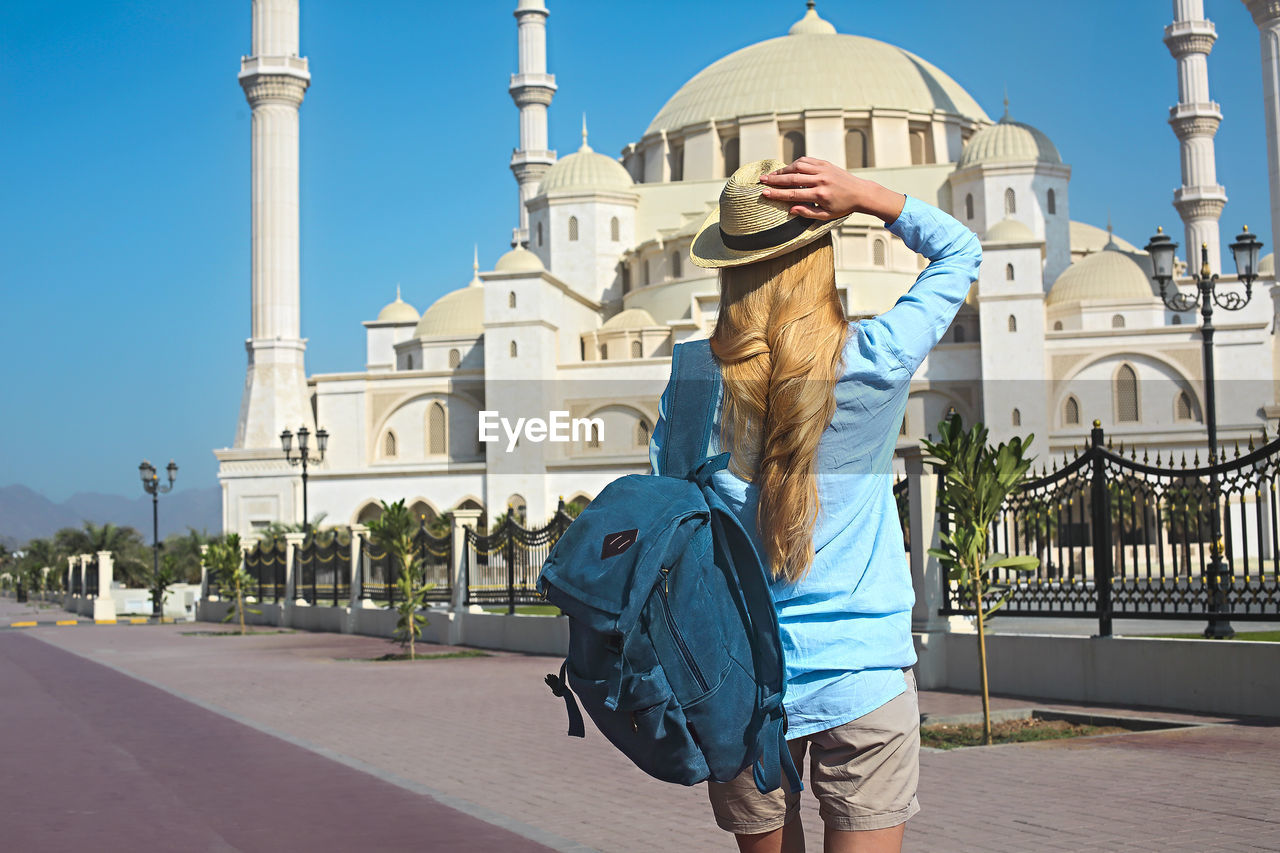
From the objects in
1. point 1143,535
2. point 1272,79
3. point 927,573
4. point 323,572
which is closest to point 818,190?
point 1143,535

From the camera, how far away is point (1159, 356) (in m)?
43.0

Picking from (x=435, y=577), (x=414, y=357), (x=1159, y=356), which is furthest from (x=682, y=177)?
(x=435, y=577)

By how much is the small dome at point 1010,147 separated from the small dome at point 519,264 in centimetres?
1585

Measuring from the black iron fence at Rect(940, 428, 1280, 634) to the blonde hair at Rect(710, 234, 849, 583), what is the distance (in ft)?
21.2

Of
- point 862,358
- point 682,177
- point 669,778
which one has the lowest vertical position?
point 669,778

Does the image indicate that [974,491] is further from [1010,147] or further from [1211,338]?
[1010,147]

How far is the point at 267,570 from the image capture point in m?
25.8

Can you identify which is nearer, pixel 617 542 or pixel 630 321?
pixel 617 542

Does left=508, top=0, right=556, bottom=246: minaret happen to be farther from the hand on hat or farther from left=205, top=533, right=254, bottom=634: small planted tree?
the hand on hat

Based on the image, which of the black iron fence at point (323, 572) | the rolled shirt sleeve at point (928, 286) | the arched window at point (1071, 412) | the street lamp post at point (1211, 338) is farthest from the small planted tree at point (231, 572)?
the arched window at point (1071, 412)

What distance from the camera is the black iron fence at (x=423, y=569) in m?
17.5

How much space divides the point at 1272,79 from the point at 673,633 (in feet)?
110

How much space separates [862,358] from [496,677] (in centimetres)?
1048

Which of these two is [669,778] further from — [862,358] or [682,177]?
[682,177]
